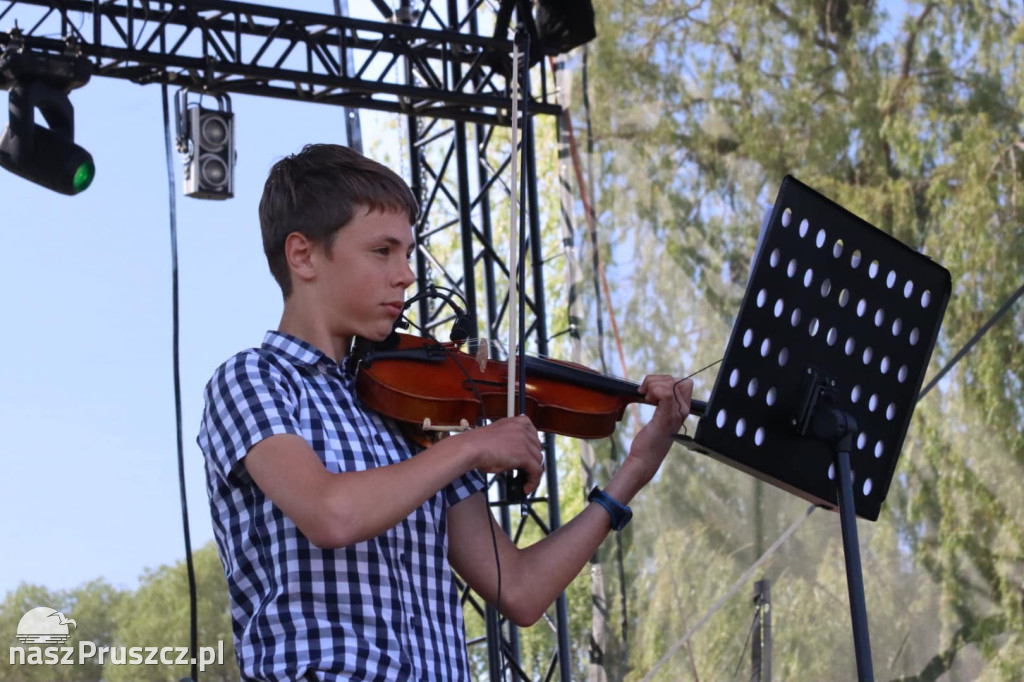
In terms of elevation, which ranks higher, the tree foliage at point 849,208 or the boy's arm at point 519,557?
the tree foliage at point 849,208

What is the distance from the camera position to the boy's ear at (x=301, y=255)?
67.6 inches

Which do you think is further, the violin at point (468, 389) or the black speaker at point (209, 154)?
the black speaker at point (209, 154)

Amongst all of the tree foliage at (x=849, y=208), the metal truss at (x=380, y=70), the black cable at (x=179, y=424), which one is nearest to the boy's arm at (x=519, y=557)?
the black cable at (x=179, y=424)

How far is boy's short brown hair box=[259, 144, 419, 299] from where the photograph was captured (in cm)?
170

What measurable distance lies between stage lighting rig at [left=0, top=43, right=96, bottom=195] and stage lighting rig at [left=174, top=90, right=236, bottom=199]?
63cm

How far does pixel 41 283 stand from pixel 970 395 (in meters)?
4.91

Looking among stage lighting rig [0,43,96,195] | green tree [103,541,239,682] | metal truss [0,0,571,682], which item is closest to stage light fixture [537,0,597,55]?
metal truss [0,0,571,682]

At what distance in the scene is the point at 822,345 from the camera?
1917 mm

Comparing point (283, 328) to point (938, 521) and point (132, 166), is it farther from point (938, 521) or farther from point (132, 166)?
point (132, 166)

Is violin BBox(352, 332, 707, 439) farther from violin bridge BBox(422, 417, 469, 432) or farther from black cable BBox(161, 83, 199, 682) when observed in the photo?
black cable BBox(161, 83, 199, 682)

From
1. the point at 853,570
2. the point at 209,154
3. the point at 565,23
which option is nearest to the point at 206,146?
the point at 209,154

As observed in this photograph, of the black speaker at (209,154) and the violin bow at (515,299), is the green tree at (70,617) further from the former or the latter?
the violin bow at (515,299)

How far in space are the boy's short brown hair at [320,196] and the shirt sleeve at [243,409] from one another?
0.19m

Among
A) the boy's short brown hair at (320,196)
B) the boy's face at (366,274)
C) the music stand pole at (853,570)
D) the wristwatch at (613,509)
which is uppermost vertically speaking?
the boy's short brown hair at (320,196)
